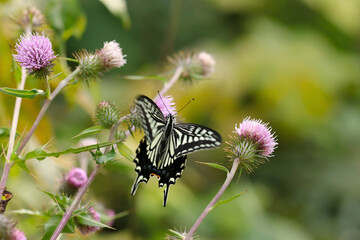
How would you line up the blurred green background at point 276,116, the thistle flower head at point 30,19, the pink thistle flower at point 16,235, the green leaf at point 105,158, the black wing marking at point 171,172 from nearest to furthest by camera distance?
the pink thistle flower at point 16,235
the green leaf at point 105,158
the black wing marking at point 171,172
the thistle flower head at point 30,19
the blurred green background at point 276,116

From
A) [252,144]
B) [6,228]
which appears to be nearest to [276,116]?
[252,144]

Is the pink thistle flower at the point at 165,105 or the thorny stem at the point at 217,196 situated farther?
the pink thistle flower at the point at 165,105

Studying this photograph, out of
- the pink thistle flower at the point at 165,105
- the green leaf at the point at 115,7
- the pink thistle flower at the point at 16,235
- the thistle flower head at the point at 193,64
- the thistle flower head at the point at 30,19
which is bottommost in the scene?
the pink thistle flower at the point at 16,235

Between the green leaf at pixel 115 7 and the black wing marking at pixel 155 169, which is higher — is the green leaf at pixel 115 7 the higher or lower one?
the higher one

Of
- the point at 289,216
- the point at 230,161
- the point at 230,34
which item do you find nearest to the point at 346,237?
the point at 289,216

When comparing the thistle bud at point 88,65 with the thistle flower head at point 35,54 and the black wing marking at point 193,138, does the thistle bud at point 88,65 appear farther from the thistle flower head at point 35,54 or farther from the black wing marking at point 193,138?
the black wing marking at point 193,138

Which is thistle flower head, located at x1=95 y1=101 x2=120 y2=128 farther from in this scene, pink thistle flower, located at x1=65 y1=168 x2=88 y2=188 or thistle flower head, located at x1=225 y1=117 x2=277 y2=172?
thistle flower head, located at x1=225 y1=117 x2=277 y2=172

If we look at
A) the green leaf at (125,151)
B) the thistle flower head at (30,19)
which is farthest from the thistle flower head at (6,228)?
the thistle flower head at (30,19)
